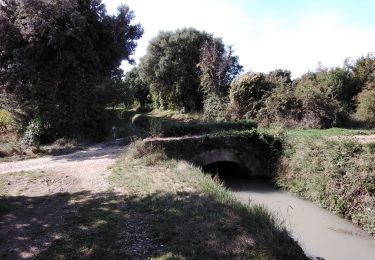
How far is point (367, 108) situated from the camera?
72.7 ft

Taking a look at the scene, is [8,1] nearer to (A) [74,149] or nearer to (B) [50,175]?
(A) [74,149]

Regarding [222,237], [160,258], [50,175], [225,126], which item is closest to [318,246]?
[222,237]

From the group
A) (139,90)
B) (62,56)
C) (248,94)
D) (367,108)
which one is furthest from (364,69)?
(139,90)

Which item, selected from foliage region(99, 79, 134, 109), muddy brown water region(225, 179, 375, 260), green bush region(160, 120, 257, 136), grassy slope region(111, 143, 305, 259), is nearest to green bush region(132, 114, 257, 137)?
green bush region(160, 120, 257, 136)

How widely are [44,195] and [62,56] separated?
33.9 ft

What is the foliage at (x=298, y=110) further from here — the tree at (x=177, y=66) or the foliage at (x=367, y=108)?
the tree at (x=177, y=66)

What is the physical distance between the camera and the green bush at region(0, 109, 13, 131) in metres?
22.1

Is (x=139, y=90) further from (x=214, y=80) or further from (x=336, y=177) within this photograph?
(x=336, y=177)

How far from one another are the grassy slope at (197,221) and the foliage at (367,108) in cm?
1484

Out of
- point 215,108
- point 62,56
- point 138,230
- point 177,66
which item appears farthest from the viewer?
point 177,66

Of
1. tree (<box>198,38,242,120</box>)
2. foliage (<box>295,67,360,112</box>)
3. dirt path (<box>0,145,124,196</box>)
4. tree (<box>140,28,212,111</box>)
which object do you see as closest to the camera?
dirt path (<box>0,145,124,196</box>)

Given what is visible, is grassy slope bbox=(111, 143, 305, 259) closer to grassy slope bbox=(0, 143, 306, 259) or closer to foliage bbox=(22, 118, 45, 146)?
grassy slope bbox=(0, 143, 306, 259)

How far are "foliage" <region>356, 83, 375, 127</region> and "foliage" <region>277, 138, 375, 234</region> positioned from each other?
9784mm

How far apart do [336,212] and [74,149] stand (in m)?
11.8
